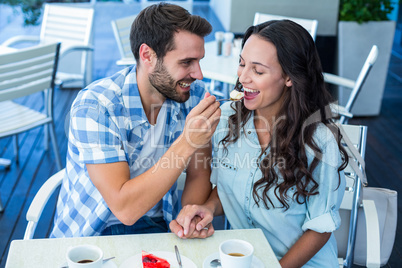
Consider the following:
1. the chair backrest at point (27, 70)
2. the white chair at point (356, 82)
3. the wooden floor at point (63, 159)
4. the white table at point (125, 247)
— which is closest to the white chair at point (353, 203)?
the white table at point (125, 247)

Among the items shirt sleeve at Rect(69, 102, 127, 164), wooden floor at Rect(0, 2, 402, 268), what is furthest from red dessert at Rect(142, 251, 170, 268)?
wooden floor at Rect(0, 2, 402, 268)

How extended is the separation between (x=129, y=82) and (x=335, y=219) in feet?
2.54

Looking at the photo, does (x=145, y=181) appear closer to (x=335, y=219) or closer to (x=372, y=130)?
(x=335, y=219)

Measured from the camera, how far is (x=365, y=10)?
3.90 m

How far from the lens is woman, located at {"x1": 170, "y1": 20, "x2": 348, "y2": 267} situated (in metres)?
1.44

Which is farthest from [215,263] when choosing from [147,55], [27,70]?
[27,70]

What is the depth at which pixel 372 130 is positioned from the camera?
394cm

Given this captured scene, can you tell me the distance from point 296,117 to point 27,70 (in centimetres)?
162

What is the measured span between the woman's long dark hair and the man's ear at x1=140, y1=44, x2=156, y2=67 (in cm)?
33

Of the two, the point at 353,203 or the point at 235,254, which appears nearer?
the point at 235,254

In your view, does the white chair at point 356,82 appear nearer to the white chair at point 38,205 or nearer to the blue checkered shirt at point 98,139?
the blue checkered shirt at point 98,139

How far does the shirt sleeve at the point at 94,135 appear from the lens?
139cm

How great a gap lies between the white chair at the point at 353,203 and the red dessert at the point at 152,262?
665 millimetres

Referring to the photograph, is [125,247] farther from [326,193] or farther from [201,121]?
[326,193]
